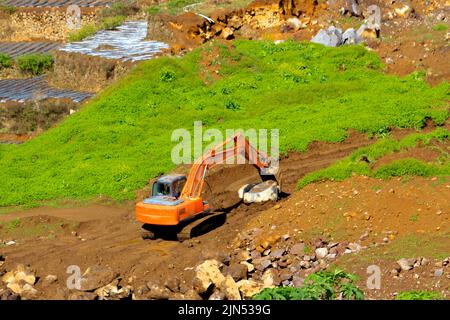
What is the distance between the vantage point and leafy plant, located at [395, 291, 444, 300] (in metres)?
14.1

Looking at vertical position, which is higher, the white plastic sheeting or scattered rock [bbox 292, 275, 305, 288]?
the white plastic sheeting

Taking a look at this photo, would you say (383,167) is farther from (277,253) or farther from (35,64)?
(35,64)

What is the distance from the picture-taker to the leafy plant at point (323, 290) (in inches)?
537

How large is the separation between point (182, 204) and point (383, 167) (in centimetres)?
549

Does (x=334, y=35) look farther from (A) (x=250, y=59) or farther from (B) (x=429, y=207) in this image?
(B) (x=429, y=207)

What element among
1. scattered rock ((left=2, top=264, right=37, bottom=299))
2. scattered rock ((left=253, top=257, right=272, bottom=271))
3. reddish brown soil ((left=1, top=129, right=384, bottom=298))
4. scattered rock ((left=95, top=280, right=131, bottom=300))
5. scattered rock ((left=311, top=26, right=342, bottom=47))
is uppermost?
scattered rock ((left=311, top=26, right=342, bottom=47))

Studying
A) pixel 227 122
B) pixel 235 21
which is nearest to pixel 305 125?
pixel 227 122

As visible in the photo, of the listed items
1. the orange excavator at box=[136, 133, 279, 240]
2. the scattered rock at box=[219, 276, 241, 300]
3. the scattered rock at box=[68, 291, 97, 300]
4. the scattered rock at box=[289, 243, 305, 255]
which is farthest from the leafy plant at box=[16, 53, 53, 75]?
the scattered rock at box=[219, 276, 241, 300]

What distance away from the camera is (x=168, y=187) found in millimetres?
19781

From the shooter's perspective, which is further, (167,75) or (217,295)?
(167,75)

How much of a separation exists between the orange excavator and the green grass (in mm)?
2446

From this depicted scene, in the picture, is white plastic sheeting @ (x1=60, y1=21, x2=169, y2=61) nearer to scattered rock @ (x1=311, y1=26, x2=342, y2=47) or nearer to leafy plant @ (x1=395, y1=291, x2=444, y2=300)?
scattered rock @ (x1=311, y1=26, x2=342, y2=47)

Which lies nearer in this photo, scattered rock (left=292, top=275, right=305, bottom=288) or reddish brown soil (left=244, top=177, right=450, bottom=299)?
reddish brown soil (left=244, top=177, right=450, bottom=299)

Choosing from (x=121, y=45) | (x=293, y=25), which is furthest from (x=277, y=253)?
(x=121, y=45)
